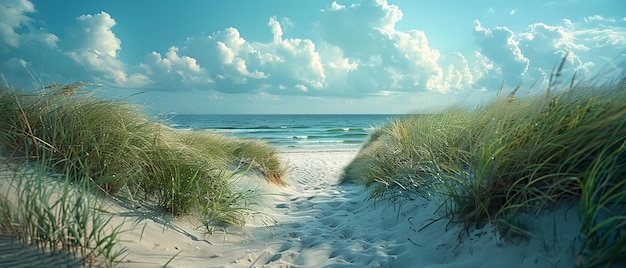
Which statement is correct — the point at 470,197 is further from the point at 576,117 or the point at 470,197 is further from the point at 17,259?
the point at 17,259

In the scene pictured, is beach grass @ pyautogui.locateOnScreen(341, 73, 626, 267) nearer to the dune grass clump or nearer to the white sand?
the white sand

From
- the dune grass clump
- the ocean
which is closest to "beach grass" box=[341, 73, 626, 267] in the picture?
the dune grass clump

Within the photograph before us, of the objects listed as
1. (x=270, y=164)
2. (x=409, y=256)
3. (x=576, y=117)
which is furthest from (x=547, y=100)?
(x=270, y=164)

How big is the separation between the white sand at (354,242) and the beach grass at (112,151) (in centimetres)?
26

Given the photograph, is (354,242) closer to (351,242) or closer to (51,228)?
(351,242)

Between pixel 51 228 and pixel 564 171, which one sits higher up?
pixel 564 171

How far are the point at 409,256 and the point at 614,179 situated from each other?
1.36 metres

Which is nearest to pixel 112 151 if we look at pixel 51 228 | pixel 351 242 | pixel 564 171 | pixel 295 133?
pixel 51 228

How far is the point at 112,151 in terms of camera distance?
328 centimetres

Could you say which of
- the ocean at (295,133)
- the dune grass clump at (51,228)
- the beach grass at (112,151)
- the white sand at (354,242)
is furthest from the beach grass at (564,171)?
the ocean at (295,133)

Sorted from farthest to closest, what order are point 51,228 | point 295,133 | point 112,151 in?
point 295,133 < point 112,151 < point 51,228

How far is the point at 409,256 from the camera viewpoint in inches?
108

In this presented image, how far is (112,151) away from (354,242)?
7.57 feet

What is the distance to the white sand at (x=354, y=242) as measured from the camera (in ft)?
6.87
